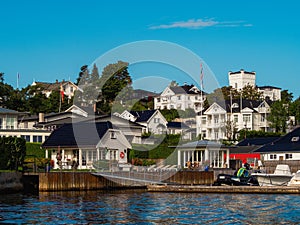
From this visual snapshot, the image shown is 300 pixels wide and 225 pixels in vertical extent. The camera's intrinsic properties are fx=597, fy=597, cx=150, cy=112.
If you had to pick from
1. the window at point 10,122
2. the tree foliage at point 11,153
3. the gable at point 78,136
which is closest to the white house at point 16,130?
the window at point 10,122

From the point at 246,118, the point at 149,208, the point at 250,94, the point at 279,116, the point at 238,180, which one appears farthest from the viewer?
the point at 250,94

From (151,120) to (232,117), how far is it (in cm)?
2337

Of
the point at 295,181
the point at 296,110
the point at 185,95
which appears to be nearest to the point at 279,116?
the point at 296,110

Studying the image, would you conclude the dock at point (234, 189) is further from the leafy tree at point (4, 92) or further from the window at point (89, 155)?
the leafy tree at point (4, 92)

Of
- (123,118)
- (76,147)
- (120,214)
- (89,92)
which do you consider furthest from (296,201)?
(89,92)

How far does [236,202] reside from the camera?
39.5 metres

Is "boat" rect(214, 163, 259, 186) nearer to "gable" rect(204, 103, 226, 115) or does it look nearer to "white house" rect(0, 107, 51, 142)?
"white house" rect(0, 107, 51, 142)

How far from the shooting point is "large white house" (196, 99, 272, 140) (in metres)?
114

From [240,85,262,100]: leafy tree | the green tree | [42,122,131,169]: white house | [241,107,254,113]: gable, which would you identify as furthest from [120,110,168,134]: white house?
[240,85,262,100]: leafy tree

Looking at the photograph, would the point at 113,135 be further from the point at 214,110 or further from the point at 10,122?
the point at 214,110

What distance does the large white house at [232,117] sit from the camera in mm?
113875

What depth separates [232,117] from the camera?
122 m

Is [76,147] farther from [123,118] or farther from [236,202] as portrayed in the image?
[236,202]

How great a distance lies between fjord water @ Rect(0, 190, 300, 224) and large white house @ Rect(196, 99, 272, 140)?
67.0m
